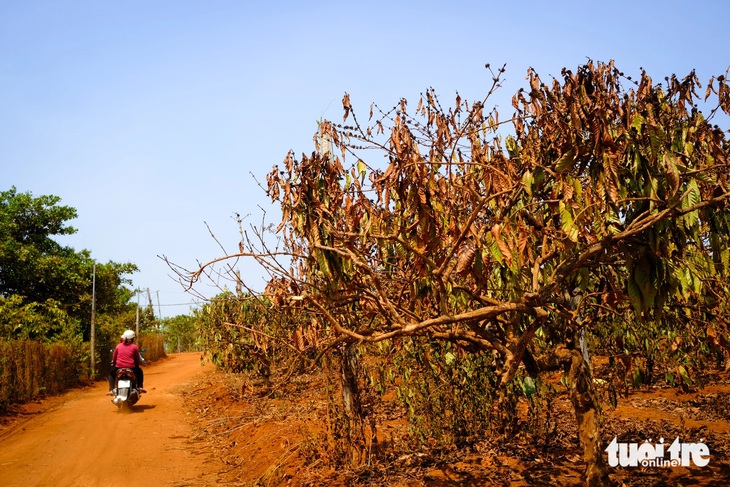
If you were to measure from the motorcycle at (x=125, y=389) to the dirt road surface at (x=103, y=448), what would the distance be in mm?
251

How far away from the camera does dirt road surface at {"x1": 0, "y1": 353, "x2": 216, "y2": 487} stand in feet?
23.5

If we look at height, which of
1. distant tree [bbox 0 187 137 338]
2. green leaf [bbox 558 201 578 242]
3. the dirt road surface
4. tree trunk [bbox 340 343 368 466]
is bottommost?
the dirt road surface

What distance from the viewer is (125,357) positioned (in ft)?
38.4

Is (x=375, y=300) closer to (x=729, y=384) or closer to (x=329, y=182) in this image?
(x=329, y=182)

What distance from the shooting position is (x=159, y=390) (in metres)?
15.6

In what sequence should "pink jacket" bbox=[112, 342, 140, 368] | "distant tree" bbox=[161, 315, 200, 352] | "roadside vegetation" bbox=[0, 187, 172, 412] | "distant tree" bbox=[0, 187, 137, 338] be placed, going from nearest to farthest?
"pink jacket" bbox=[112, 342, 140, 368] → "roadside vegetation" bbox=[0, 187, 172, 412] → "distant tree" bbox=[0, 187, 137, 338] → "distant tree" bbox=[161, 315, 200, 352]

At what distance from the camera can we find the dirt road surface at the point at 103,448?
7176mm

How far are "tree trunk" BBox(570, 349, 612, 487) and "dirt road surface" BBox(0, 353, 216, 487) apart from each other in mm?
4598

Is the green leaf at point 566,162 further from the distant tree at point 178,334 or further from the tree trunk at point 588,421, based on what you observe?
the distant tree at point 178,334

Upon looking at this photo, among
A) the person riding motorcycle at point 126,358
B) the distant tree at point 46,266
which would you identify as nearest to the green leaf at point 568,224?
the person riding motorcycle at point 126,358

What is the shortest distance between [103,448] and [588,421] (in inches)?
284

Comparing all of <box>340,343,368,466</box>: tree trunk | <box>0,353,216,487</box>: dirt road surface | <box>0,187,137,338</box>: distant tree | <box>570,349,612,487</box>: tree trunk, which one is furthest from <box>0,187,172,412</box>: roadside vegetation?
<box>570,349,612,487</box>: tree trunk

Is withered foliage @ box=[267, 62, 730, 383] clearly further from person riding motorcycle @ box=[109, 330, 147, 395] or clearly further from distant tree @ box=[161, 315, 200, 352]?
distant tree @ box=[161, 315, 200, 352]

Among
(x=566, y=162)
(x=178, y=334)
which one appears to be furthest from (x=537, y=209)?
(x=178, y=334)
